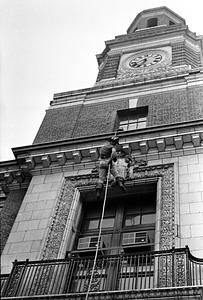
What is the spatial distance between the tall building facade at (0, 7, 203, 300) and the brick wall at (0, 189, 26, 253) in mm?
32

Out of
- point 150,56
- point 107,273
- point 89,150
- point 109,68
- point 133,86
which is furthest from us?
point 150,56

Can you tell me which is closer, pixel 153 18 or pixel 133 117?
pixel 133 117

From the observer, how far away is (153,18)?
3294 centimetres

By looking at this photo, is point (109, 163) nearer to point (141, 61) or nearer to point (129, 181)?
point (129, 181)

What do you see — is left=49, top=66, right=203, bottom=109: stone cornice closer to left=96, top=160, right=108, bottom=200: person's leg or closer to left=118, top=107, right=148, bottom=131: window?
left=118, top=107, right=148, bottom=131: window

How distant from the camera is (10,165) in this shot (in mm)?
16438

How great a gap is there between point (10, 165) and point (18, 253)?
14.7 feet

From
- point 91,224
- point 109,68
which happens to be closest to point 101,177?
point 91,224

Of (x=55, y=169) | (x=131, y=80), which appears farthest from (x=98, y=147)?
(x=131, y=80)

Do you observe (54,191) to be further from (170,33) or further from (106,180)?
(170,33)

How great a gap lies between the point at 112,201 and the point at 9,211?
3.26 meters

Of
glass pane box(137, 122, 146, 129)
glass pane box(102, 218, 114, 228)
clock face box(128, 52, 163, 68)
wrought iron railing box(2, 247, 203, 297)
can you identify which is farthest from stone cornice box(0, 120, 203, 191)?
clock face box(128, 52, 163, 68)

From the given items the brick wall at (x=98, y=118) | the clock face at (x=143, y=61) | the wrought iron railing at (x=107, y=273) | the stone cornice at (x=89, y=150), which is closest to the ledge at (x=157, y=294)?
the wrought iron railing at (x=107, y=273)

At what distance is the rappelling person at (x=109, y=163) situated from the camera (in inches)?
543
